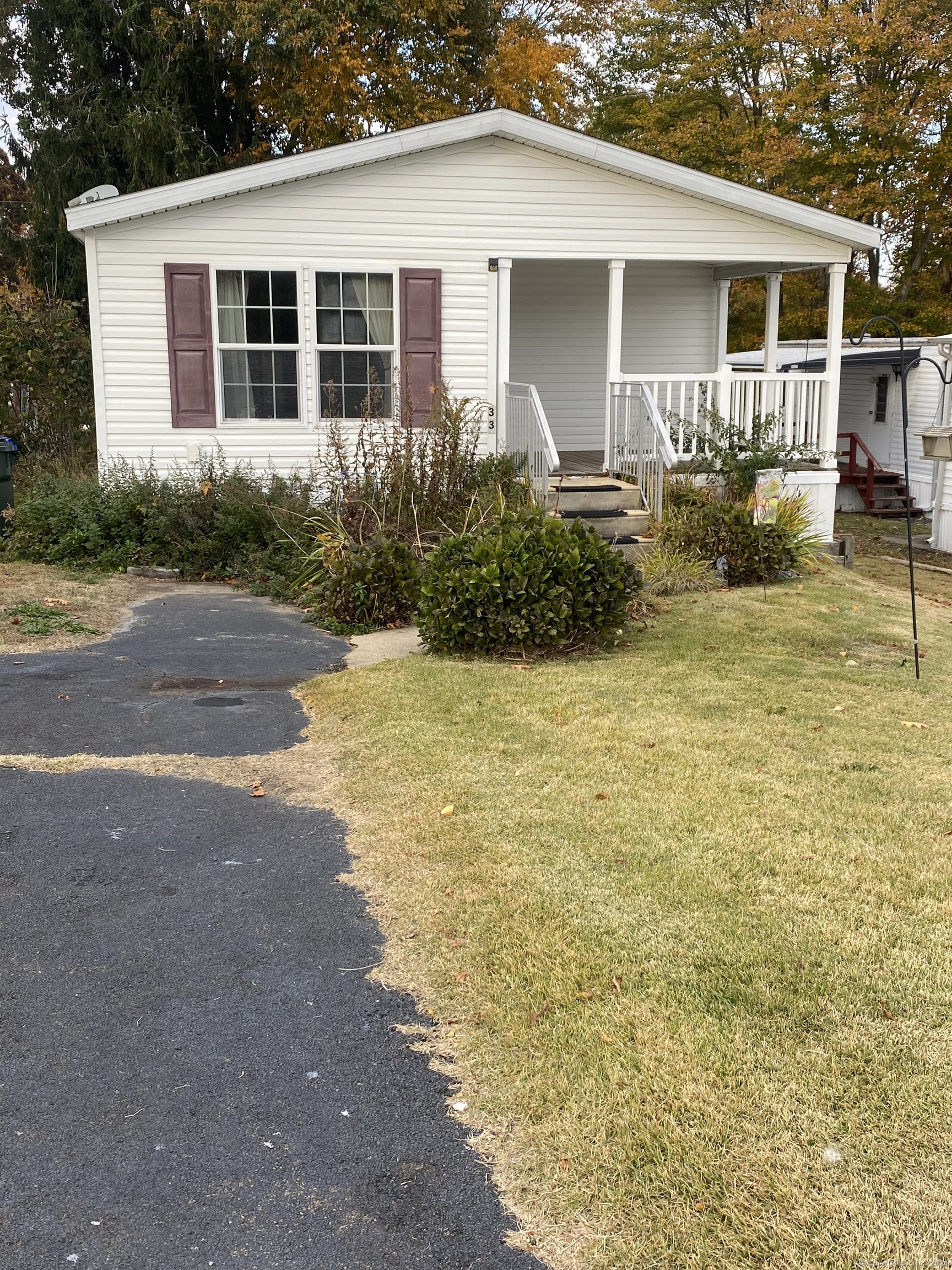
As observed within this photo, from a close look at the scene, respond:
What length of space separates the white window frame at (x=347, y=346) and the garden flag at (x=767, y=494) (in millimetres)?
3933

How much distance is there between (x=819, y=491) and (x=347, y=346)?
5.59 meters

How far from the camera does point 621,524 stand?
11414mm

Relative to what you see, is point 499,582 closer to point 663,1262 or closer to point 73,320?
point 663,1262

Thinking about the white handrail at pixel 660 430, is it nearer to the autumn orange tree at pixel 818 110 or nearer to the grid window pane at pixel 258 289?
the grid window pane at pixel 258 289

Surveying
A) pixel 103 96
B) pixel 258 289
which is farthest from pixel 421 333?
pixel 103 96

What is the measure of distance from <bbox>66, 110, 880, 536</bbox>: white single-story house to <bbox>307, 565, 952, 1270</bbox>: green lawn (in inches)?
224

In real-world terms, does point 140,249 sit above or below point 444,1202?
above

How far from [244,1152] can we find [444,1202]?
1.82ft

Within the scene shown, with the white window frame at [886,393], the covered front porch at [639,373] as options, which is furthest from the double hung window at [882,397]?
the covered front porch at [639,373]

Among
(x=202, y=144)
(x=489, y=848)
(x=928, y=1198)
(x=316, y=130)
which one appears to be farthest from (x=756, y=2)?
(x=928, y=1198)

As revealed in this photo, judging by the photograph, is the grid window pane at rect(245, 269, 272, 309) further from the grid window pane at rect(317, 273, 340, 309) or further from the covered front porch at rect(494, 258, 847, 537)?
the covered front porch at rect(494, 258, 847, 537)

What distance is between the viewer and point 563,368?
48.6 ft

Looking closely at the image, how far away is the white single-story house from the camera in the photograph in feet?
39.0

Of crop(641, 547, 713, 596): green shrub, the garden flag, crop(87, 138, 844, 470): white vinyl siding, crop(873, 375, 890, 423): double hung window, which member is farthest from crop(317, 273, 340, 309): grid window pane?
crop(873, 375, 890, 423): double hung window
